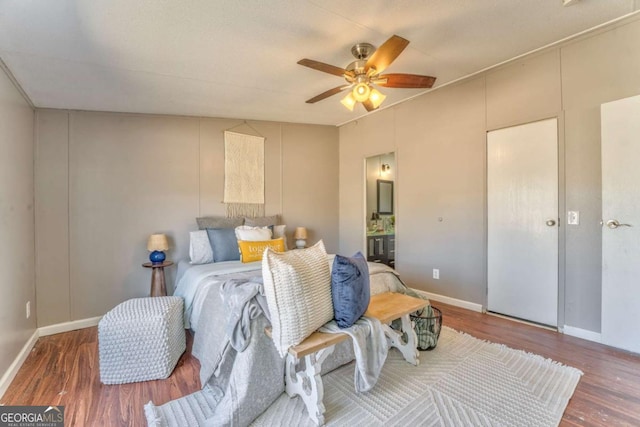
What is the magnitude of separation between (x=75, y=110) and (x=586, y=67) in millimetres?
4870

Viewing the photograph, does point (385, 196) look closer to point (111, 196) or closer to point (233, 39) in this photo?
point (233, 39)

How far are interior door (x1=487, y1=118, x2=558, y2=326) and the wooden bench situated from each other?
4.74 ft

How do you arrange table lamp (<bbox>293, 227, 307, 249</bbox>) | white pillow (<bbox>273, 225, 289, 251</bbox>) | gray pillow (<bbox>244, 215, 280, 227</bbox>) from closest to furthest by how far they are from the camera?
gray pillow (<bbox>244, 215, 280, 227</bbox>)
white pillow (<bbox>273, 225, 289, 251</bbox>)
table lamp (<bbox>293, 227, 307, 249</bbox>)

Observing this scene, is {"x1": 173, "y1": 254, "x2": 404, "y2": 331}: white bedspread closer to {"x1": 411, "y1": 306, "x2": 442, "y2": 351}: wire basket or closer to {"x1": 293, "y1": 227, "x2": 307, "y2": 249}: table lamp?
{"x1": 411, "y1": 306, "x2": 442, "y2": 351}: wire basket

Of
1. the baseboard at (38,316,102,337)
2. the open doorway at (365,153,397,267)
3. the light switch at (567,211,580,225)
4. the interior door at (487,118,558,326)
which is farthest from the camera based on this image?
the open doorway at (365,153,397,267)

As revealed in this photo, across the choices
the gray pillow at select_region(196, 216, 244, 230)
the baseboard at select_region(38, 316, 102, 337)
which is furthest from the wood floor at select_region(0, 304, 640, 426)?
the gray pillow at select_region(196, 216, 244, 230)

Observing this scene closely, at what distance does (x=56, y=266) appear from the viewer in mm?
3111

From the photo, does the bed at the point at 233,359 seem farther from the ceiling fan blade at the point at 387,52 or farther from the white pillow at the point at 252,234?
the ceiling fan blade at the point at 387,52

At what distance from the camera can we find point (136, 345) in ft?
6.80

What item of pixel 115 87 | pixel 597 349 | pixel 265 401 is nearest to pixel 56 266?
pixel 115 87

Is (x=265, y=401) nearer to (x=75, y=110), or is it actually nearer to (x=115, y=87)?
(x=115, y=87)

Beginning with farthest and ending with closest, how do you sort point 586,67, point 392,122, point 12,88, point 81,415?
point 392,122
point 586,67
point 12,88
point 81,415

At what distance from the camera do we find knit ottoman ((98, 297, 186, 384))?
6.72 feet

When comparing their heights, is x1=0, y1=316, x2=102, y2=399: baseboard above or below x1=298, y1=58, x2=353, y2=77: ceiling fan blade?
below
